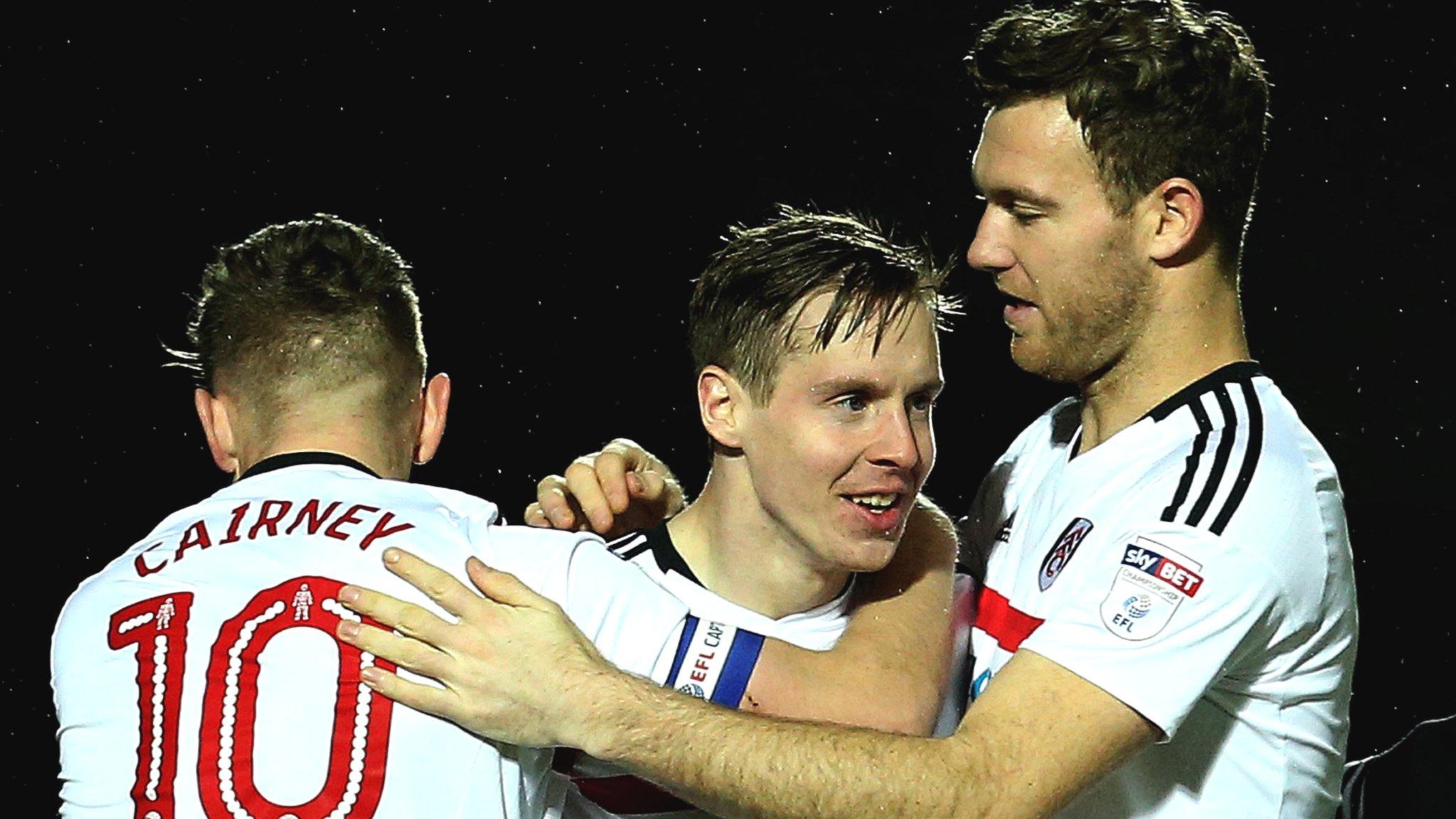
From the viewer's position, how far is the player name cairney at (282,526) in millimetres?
1821

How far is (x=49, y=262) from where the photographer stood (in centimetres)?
389

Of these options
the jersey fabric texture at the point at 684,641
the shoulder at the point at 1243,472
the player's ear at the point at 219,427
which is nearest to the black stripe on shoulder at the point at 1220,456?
the shoulder at the point at 1243,472

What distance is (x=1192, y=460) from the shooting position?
1950mm

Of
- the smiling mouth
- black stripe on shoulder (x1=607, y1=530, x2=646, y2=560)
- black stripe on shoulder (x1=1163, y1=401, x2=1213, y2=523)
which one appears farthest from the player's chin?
black stripe on shoulder (x1=1163, y1=401, x2=1213, y2=523)

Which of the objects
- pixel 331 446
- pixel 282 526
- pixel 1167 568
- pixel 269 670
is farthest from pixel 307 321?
pixel 1167 568

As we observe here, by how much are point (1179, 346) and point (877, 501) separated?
41cm

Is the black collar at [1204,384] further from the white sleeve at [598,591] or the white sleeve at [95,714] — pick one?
the white sleeve at [95,714]

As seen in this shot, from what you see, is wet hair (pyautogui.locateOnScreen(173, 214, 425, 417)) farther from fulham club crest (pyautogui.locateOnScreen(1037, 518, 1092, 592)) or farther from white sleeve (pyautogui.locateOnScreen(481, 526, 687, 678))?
fulham club crest (pyautogui.locateOnScreen(1037, 518, 1092, 592))

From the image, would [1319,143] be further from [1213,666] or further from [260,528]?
[260,528]

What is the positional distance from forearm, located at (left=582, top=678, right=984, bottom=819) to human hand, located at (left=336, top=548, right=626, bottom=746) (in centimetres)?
4

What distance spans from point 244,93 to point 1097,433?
2.49m

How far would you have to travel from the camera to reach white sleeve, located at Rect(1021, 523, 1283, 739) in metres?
1.84

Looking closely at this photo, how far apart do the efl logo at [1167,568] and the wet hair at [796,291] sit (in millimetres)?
421

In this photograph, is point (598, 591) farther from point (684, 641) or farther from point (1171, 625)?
point (1171, 625)
